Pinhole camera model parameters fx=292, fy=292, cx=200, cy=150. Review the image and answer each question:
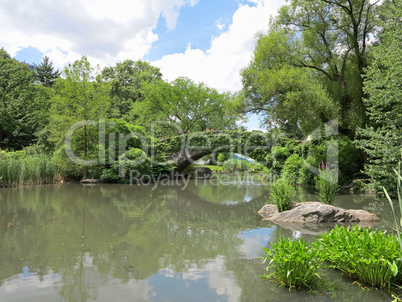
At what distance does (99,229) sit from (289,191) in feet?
17.3

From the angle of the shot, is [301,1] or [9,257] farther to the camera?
[301,1]

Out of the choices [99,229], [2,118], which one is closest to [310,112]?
[99,229]

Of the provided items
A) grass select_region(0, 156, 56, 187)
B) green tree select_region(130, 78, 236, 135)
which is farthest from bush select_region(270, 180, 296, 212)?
green tree select_region(130, 78, 236, 135)

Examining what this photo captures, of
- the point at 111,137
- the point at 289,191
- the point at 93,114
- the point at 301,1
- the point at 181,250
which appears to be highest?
the point at 301,1

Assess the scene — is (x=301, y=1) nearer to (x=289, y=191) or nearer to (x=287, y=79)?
(x=287, y=79)

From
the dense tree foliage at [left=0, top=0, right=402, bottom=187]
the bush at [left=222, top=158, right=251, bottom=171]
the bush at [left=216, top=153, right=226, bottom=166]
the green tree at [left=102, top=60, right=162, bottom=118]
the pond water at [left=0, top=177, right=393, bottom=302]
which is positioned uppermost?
the green tree at [left=102, top=60, right=162, bottom=118]

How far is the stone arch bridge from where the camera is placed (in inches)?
806

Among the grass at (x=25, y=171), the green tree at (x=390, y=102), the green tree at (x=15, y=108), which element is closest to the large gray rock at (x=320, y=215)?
the green tree at (x=390, y=102)

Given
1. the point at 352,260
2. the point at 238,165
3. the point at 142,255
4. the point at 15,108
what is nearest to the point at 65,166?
the point at 15,108

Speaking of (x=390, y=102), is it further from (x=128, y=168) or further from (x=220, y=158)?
(x=220, y=158)

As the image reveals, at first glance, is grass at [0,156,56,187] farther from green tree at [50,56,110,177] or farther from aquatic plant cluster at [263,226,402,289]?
aquatic plant cluster at [263,226,402,289]

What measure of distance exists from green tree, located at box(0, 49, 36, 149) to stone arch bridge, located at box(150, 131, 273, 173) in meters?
12.3

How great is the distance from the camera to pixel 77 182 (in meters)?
19.1

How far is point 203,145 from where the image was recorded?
2219 centimetres
